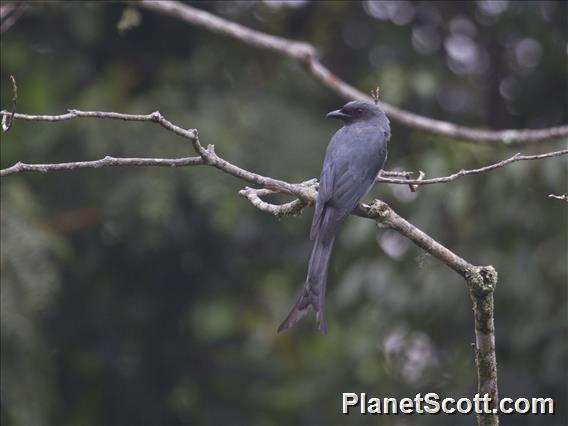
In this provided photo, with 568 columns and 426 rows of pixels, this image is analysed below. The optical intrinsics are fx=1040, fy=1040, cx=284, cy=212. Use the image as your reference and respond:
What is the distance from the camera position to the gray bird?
411cm

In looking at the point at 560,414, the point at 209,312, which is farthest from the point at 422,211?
the point at 209,312

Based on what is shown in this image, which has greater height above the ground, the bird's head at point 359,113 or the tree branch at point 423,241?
the bird's head at point 359,113

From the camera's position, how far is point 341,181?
4.69 m

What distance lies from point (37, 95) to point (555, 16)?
390cm

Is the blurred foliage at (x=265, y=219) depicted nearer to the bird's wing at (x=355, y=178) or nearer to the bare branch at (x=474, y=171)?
the bird's wing at (x=355, y=178)

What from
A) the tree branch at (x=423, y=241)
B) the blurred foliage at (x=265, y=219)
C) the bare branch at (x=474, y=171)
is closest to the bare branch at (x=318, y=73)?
the blurred foliage at (x=265, y=219)

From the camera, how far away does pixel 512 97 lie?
8258 mm

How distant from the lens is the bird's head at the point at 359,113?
209 inches

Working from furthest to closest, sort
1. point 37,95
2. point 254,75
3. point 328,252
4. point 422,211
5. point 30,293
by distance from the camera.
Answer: point 254,75 < point 37,95 < point 422,211 < point 30,293 < point 328,252

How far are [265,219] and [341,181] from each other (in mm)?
3614

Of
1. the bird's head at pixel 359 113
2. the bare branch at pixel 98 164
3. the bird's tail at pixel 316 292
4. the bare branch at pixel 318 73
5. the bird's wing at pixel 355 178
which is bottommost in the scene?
the bird's tail at pixel 316 292

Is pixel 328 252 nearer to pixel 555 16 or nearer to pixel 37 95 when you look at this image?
pixel 37 95

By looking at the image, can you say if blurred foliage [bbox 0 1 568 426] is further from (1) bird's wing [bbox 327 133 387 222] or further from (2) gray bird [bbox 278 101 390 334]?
(1) bird's wing [bbox 327 133 387 222]

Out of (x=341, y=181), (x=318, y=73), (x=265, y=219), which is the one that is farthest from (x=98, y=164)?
(x=265, y=219)
